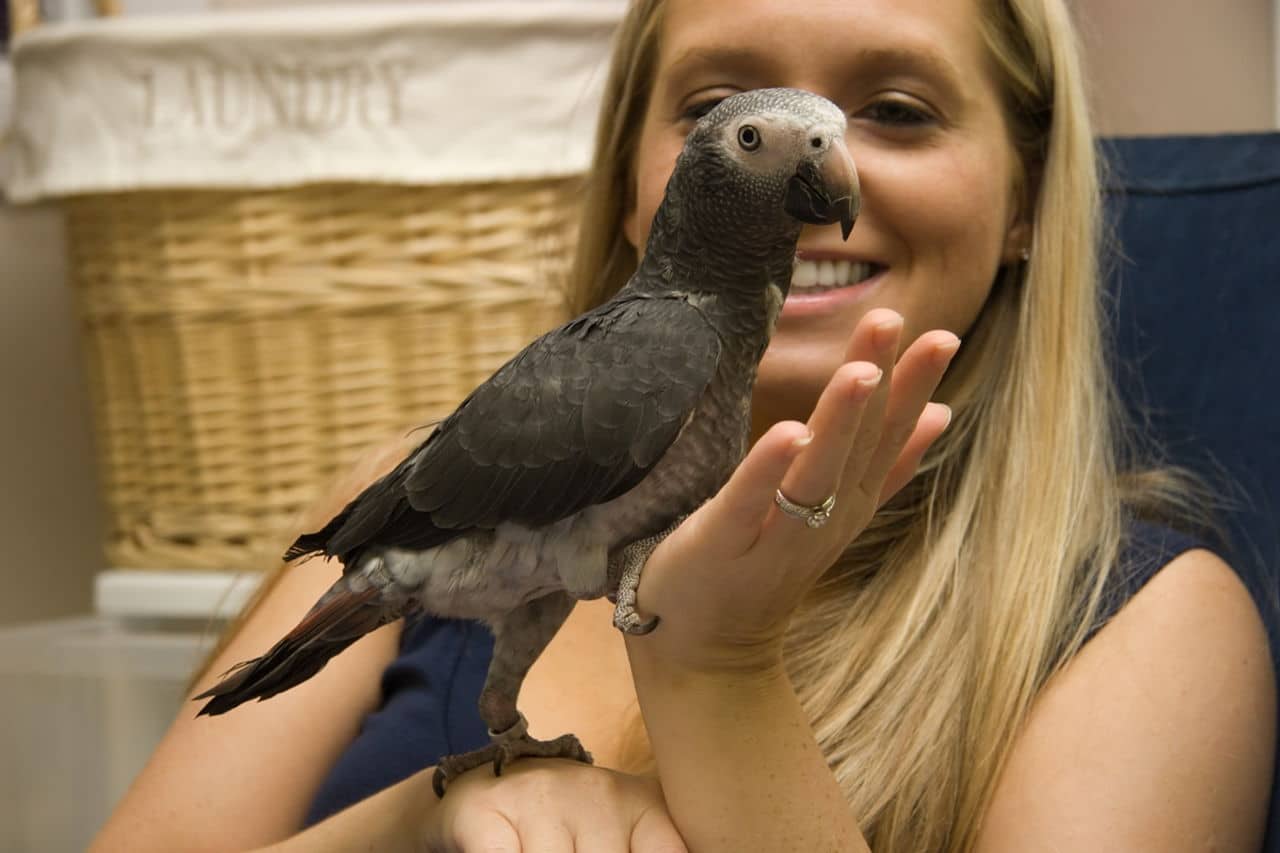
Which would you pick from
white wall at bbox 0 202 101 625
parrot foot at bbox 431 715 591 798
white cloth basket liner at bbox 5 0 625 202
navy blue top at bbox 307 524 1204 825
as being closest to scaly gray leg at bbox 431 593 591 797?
parrot foot at bbox 431 715 591 798

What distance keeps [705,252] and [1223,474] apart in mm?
682

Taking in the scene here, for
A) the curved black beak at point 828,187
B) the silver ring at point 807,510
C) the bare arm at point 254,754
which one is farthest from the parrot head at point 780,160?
the bare arm at point 254,754

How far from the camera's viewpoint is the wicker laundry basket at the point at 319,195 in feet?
4.09

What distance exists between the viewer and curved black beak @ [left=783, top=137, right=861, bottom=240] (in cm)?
53

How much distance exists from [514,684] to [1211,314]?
2.51 ft

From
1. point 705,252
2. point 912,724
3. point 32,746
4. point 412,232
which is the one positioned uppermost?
point 705,252

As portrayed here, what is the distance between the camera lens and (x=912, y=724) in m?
0.83

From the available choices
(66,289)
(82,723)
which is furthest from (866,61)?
(66,289)

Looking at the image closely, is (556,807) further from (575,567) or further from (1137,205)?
(1137,205)

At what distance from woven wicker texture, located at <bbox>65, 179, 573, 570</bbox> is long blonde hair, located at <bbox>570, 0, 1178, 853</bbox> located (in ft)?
1.03

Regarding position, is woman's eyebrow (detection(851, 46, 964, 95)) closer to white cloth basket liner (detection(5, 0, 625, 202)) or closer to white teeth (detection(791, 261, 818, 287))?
white teeth (detection(791, 261, 818, 287))

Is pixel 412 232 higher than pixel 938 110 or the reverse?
the reverse

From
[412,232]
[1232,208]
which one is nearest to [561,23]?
[412,232]

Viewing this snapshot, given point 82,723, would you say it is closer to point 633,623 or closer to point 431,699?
point 431,699
